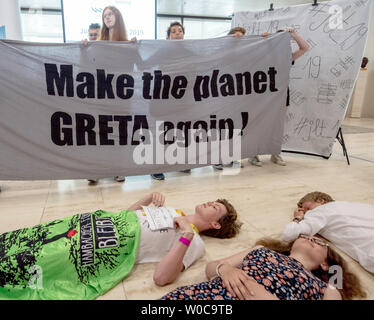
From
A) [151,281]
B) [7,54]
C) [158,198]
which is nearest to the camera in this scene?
[151,281]

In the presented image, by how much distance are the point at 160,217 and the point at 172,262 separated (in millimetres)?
264

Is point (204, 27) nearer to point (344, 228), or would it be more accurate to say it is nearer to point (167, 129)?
point (167, 129)

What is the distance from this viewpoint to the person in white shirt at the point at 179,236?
4.58ft

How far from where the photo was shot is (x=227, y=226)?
1768mm

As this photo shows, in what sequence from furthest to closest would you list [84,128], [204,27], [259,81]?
[204,27], [259,81], [84,128]

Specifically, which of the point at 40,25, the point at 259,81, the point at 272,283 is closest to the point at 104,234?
the point at 272,283

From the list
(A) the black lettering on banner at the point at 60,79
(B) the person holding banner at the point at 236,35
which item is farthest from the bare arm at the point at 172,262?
(B) the person holding banner at the point at 236,35

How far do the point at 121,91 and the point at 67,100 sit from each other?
457 mm

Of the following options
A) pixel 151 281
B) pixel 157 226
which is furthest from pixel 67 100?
→ pixel 151 281

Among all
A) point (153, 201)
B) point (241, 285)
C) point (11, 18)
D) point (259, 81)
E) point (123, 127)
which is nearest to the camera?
point (241, 285)

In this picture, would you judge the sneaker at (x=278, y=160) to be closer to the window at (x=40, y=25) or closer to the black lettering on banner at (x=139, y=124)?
the black lettering on banner at (x=139, y=124)

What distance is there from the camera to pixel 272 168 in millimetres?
3416

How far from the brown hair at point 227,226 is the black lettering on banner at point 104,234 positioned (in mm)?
596
